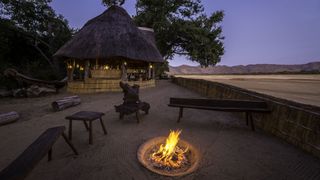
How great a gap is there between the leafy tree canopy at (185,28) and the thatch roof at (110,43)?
8.83m

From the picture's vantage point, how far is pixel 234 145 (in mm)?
4688

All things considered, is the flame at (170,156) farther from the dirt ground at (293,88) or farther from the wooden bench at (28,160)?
the dirt ground at (293,88)

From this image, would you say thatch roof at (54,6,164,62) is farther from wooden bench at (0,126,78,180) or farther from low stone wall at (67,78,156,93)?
wooden bench at (0,126,78,180)

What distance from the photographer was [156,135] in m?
5.35

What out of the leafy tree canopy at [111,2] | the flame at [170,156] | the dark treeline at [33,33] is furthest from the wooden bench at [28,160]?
the leafy tree canopy at [111,2]

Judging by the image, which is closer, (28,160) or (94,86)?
(28,160)

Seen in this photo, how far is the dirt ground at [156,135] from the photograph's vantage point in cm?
353

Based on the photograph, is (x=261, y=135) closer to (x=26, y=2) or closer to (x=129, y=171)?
(x=129, y=171)

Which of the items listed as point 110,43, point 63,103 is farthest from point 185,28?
point 63,103

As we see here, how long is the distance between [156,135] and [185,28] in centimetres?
2222

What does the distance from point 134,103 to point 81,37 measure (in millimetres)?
12411

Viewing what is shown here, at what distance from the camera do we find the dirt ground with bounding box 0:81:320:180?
353 cm

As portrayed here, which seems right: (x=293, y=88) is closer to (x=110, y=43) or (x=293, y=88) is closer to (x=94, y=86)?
(x=110, y=43)

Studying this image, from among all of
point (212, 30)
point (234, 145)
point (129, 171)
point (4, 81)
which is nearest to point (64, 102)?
point (129, 171)
